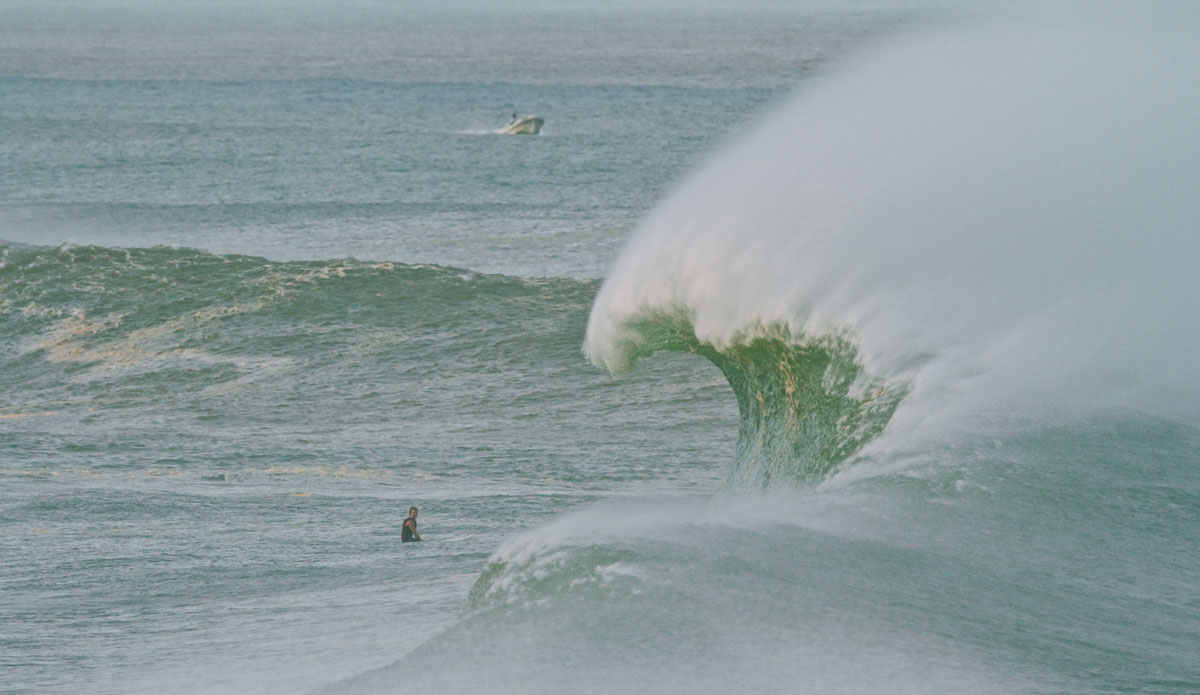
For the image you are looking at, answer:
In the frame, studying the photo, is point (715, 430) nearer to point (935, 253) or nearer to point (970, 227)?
point (970, 227)

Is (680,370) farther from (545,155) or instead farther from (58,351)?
(545,155)

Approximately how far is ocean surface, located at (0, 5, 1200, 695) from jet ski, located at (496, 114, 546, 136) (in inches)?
1493

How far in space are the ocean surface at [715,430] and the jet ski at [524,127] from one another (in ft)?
124

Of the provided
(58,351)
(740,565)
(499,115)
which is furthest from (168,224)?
(499,115)

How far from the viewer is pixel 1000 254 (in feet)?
49.5

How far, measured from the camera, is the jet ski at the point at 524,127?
2702 inches

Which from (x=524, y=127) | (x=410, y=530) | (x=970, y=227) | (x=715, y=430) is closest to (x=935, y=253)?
(x=970, y=227)

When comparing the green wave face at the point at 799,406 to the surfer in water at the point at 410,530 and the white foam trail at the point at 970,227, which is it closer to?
the white foam trail at the point at 970,227

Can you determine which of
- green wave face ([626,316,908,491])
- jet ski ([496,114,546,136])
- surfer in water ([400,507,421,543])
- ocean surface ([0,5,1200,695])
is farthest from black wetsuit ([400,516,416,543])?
jet ski ([496,114,546,136])

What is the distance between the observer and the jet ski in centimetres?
6862

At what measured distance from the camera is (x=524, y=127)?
6900 cm

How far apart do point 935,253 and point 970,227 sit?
70cm

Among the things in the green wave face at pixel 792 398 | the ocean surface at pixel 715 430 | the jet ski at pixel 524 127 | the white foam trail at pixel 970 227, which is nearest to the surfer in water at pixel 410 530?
the ocean surface at pixel 715 430

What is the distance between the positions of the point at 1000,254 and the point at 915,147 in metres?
1.37
